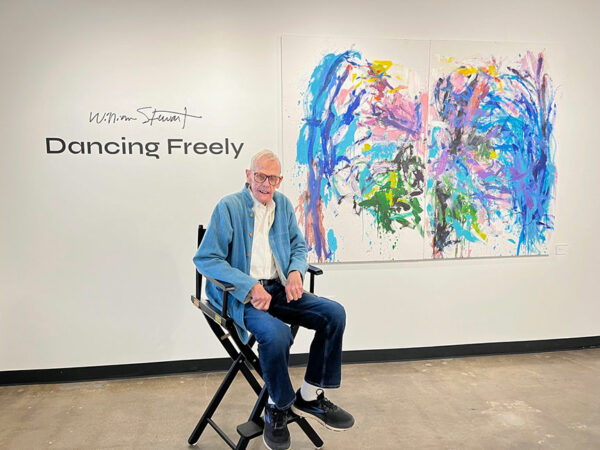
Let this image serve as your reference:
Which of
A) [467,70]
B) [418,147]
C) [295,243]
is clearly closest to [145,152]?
[295,243]

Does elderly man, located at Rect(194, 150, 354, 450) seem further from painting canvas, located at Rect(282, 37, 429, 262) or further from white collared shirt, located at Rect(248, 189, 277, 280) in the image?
painting canvas, located at Rect(282, 37, 429, 262)

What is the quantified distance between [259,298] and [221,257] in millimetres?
300

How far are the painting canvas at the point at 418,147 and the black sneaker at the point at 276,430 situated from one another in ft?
5.06

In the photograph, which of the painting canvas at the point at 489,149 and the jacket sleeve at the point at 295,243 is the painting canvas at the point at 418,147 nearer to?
the painting canvas at the point at 489,149

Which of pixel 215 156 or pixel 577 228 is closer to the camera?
pixel 215 156

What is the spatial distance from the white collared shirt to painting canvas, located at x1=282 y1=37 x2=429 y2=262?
959 millimetres

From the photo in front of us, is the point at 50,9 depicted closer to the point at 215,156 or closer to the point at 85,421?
the point at 215,156

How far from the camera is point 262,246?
2582 mm

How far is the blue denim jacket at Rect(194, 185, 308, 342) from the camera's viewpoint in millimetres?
2365

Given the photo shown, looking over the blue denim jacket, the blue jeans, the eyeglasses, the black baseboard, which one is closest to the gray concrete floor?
the black baseboard

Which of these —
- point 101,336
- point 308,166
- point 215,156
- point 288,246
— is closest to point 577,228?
point 308,166

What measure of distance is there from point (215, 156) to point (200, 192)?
0.93 ft

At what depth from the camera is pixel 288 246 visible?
2.65 meters

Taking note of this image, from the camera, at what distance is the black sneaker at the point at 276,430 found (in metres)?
2.21
